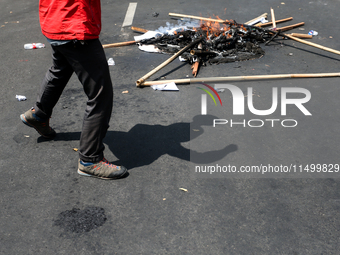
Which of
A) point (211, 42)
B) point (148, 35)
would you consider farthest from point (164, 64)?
point (148, 35)

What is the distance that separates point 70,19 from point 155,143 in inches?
65.3

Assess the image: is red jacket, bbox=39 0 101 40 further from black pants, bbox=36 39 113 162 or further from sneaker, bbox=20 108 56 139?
sneaker, bbox=20 108 56 139

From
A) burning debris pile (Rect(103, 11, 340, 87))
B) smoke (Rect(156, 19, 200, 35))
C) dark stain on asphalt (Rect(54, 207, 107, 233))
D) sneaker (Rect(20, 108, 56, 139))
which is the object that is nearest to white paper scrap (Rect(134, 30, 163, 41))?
burning debris pile (Rect(103, 11, 340, 87))

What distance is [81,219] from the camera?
9.51 feet

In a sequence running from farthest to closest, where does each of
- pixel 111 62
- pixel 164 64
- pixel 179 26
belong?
pixel 179 26 → pixel 111 62 → pixel 164 64

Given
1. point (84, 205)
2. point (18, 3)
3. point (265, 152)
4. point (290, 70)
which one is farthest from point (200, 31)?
point (18, 3)

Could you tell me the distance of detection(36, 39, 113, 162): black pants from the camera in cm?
299

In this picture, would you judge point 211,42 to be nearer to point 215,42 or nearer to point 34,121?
point 215,42

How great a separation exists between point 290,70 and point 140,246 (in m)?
4.04

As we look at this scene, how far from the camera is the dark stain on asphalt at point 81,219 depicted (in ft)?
9.21

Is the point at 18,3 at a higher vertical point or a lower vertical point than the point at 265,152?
lower

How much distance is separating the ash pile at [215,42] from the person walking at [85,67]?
288 cm

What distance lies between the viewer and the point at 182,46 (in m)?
6.34

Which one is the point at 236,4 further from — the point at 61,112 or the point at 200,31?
the point at 61,112
